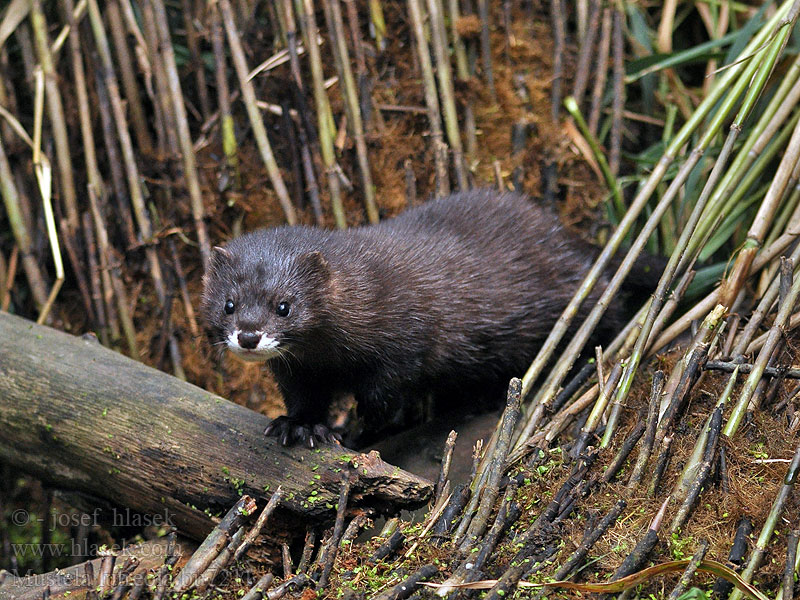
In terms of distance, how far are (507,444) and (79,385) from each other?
219cm

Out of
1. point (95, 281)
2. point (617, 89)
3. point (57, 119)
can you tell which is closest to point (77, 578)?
point (95, 281)

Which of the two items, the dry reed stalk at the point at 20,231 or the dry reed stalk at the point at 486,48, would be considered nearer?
the dry reed stalk at the point at 20,231

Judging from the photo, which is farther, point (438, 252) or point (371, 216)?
point (371, 216)

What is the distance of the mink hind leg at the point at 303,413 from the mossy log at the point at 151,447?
6 centimetres

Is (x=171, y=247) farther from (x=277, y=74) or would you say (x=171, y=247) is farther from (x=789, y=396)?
(x=789, y=396)

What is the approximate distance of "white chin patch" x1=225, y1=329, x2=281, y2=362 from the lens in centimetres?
381

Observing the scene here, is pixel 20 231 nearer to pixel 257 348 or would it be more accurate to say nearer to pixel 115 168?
pixel 115 168

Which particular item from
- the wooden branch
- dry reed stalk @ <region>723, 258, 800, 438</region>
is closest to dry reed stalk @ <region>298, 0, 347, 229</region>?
the wooden branch

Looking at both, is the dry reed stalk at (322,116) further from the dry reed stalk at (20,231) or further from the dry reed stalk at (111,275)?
the dry reed stalk at (20,231)

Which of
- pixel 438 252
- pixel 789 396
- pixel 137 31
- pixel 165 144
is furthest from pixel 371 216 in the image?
pixel 789 396

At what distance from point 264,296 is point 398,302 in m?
0.79

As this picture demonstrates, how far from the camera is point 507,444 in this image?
3.78m

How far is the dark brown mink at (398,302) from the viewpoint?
13.3ft

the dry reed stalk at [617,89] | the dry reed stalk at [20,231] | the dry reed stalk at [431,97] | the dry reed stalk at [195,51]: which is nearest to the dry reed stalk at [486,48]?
the dry reed stalk at [431,97]
